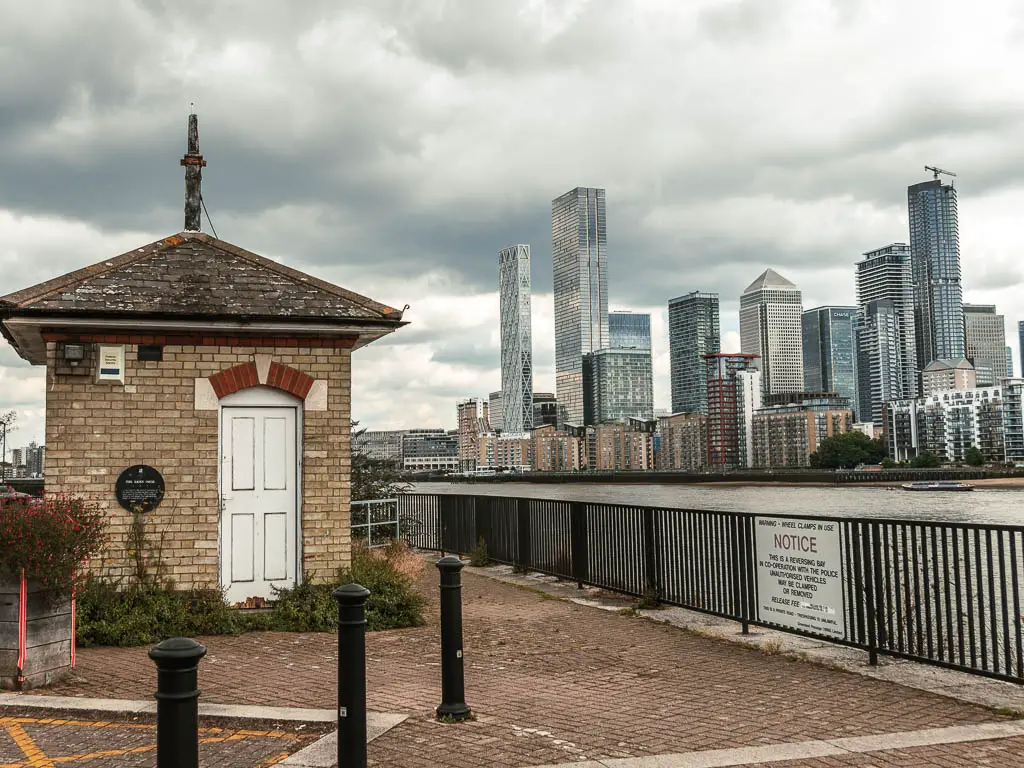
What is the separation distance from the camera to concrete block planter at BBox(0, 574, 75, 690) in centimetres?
708

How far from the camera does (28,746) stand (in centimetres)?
568

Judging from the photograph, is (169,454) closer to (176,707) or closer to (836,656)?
(176,707)

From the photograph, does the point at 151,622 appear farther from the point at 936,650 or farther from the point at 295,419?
the point at 936,650

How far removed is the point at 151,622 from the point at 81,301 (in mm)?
3475

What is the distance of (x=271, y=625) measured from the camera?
9797 millimetres

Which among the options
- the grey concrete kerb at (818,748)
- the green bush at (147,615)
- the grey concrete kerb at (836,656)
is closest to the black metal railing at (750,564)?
the grey concrete kerb at (836,656)

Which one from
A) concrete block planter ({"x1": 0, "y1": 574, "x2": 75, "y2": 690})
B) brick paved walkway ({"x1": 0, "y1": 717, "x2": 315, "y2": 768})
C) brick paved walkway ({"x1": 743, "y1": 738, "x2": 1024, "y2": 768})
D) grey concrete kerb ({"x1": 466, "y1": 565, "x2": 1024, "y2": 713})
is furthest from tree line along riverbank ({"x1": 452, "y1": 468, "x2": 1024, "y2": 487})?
brick paved walkway ({"x1": 0, "y1": 717, "x2": 315, "y2": 768})

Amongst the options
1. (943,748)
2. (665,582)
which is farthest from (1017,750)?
(665,582)

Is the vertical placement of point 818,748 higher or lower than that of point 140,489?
lower

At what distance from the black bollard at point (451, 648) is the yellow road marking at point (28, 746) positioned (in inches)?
92.7

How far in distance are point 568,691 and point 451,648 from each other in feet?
4.28

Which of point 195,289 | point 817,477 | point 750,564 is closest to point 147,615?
point 195,289

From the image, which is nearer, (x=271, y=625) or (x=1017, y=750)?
(x=1017, y=750)

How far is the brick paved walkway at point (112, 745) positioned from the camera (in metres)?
5.36
